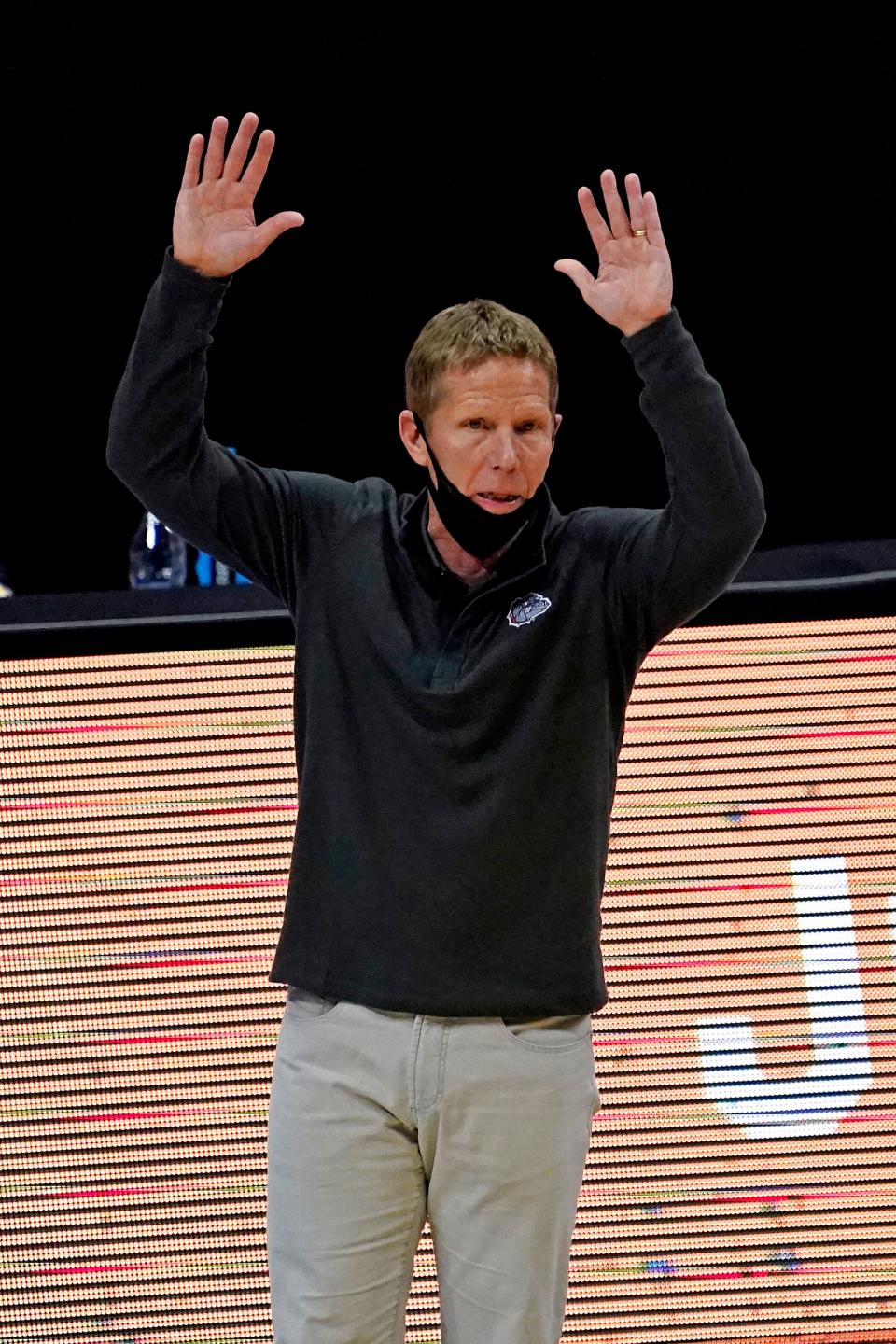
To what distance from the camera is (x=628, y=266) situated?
172 cm

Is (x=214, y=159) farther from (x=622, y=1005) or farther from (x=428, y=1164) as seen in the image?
(x=622, y=1005)

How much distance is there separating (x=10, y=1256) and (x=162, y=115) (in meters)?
3.05

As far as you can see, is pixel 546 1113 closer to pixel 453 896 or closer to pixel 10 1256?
pixel 453 896

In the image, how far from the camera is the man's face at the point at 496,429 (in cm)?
175

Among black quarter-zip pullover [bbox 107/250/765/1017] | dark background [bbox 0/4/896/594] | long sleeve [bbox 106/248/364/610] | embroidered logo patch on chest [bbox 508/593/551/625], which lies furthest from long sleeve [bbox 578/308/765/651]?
dark background [bbox 0/4/896/594]

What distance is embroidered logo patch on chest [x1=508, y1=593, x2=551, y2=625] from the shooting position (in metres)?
1.75

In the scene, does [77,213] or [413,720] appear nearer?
[413,720]

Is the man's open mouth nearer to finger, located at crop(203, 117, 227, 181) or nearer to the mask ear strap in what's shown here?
the mask ear strap

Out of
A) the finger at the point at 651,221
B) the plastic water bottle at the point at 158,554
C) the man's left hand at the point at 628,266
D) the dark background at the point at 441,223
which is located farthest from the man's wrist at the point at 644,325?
the dark background at the point at 441,223

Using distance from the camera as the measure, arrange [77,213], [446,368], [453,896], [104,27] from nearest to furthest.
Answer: [453,896], [446,368], [104,27], [77,213]

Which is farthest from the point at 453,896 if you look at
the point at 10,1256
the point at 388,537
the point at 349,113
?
the point at 349,113

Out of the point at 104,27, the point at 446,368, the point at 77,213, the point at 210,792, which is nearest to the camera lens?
the point at 446,368

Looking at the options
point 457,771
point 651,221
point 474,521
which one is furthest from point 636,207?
point 457,771

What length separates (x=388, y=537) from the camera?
1857mm
